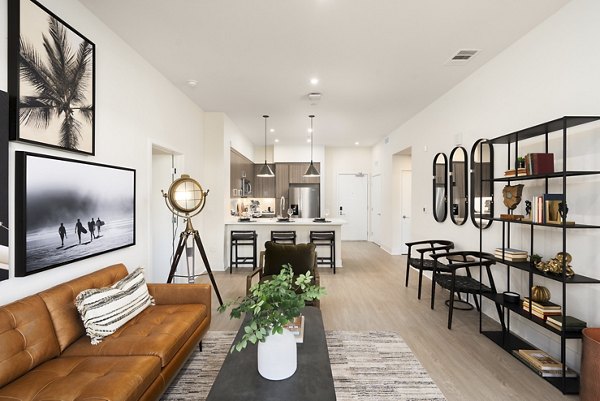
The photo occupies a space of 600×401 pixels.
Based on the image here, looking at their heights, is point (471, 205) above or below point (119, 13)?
below

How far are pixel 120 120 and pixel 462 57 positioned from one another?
3.72 m

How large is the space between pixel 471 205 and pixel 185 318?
11.9ft

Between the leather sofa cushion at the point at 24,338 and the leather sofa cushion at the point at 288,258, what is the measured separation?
2360mm

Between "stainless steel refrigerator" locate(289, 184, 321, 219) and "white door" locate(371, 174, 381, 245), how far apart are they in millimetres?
1730

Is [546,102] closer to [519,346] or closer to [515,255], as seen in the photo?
[515,255]

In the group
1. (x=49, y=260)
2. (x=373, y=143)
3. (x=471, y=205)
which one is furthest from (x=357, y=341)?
(x=373, y=143)

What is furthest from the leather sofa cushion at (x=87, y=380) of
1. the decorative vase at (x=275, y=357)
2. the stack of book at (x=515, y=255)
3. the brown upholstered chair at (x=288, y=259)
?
the stack of book at (x=515, y=255)

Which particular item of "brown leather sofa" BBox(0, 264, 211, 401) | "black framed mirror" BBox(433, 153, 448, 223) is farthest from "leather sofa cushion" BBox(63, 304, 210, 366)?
"black framed mirror" BBox(433, 153, 448, 223)

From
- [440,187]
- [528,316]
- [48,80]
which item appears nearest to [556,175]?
[528,316]

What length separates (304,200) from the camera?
934 centimetres

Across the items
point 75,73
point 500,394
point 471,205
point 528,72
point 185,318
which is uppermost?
point 528,72

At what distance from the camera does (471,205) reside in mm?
4156

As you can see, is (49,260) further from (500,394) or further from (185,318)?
(500,394)

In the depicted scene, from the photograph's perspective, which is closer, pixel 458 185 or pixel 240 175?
pixel 458 185
